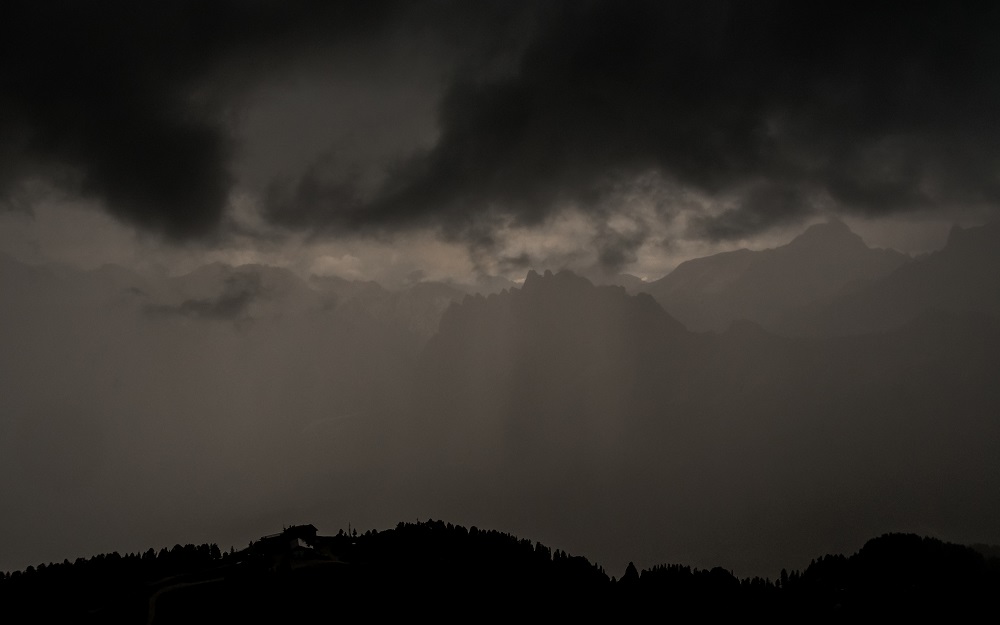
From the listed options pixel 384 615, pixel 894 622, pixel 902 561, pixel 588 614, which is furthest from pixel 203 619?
pixel 902 561

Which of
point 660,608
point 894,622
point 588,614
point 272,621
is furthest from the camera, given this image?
point 660,608

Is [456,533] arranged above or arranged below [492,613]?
above

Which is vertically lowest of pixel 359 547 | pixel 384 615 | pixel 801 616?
pixel 801 616

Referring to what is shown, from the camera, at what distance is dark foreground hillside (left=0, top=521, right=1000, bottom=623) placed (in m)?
114

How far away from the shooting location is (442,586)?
13238 cm

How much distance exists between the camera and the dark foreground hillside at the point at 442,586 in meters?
114

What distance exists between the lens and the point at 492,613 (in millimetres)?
128875

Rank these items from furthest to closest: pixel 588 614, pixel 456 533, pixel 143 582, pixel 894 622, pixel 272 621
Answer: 1. pixel 456 533
2. pixel 588 614
3. pixel 143 582
4. pixel 894 622
5. pixel 272 621

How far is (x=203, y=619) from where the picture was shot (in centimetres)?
10700

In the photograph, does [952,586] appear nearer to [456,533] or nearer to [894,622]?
[894,622]

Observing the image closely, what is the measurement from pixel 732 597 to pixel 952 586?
47.1 metres

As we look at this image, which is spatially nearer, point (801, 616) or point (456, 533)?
point (801, 616)

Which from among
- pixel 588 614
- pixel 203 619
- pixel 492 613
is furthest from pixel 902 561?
pixel 203 619

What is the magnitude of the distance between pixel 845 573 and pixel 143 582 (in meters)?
167
